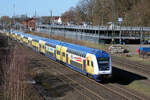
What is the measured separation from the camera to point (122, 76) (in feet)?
76.9

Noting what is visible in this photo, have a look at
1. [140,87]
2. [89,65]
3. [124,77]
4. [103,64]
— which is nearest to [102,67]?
[103,64]

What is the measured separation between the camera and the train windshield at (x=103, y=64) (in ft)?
64.5

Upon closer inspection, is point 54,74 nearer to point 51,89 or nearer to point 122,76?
Answer: point 51,89

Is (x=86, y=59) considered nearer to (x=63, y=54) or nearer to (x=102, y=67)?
(x=102, y=67)

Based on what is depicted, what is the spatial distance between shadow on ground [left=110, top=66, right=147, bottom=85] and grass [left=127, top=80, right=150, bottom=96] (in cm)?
87

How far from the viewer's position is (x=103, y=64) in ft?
65.3

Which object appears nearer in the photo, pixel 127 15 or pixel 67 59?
pixel 67 59

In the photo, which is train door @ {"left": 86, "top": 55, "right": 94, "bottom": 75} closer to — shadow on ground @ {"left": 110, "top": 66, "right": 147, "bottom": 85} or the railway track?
the railway track

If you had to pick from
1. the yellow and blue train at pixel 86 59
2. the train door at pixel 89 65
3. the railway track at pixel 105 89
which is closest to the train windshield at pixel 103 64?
the yellow and blue train at pixel 86 59

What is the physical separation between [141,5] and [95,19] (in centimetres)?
1896

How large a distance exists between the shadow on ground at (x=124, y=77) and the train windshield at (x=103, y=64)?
219cm

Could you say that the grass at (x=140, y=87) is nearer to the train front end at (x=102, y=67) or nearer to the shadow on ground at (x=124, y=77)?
the shadow on ground at (x=124, y=77)

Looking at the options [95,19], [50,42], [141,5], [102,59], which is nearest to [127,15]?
[141,5]

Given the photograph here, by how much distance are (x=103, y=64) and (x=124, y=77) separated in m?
4.29
